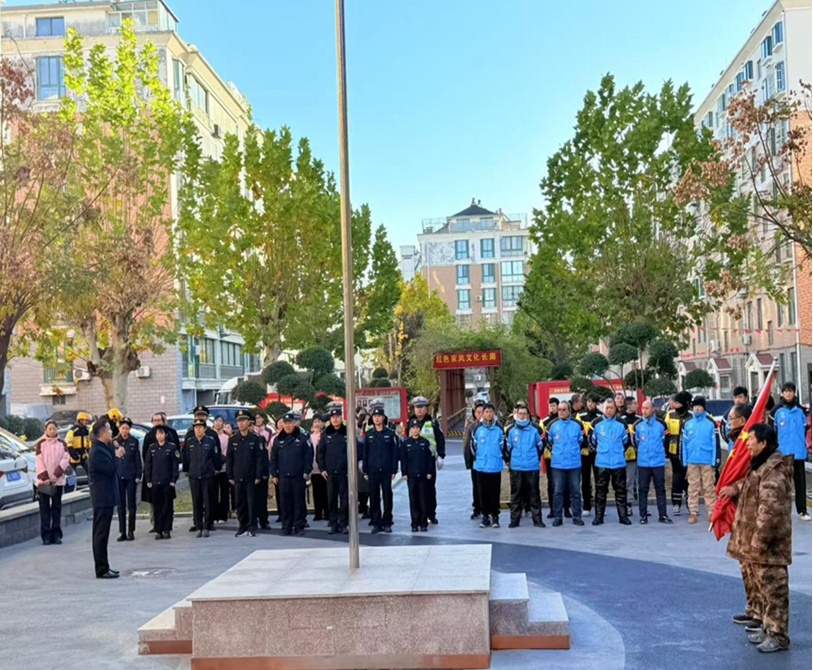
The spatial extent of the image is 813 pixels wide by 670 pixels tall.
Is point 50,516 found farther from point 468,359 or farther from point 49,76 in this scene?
point 49,76

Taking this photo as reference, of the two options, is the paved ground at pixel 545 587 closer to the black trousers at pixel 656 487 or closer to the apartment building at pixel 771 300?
the black trousers at pixel 656 487

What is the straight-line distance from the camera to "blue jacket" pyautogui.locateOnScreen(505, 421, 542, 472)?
16953 millimetres

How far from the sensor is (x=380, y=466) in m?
17.1

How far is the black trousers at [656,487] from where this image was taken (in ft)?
55.5

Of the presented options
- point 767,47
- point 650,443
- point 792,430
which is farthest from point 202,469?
point 767,47

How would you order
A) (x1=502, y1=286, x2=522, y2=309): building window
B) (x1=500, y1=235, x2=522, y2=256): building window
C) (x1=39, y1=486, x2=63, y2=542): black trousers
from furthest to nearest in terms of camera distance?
(x1=500, y1=235, x2=522, y2=256): building window, (x1=502, y1=286, x2=522, y2=309): building window, (x1=39, y1=486, x2=63, y2=542): black trousers

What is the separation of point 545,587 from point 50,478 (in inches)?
319

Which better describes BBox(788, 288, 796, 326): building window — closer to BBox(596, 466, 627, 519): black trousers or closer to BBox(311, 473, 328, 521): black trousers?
BBox(596, 466, 627, 519): black trousers

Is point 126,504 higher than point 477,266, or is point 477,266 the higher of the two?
point 477,266

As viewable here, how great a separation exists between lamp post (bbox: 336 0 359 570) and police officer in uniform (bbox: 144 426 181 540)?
7807 mm

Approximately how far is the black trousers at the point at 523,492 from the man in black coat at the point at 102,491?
250 inches

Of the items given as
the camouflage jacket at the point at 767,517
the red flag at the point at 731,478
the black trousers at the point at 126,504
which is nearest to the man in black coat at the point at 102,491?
the black trousers at the point at 126,504

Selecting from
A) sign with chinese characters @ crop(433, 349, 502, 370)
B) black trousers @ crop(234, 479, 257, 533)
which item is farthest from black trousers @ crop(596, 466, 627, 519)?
sign with chinese characters @ crop(433, 349, 502, 370)

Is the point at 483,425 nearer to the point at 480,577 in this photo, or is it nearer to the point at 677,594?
the point at 677,594
